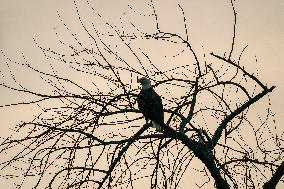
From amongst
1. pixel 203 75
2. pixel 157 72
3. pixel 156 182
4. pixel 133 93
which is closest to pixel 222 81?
pixel 203 75

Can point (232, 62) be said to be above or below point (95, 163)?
above

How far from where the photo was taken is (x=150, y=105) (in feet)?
19.9

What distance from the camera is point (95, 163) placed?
4590 millimetres

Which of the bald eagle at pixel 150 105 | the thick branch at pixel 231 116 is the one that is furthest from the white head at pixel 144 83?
the thick branch at pixel 231 116

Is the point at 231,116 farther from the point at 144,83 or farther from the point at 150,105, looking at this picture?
the point at 144,83

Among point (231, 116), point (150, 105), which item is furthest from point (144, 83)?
point (231, 116)

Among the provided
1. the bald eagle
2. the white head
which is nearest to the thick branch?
the bald eagle

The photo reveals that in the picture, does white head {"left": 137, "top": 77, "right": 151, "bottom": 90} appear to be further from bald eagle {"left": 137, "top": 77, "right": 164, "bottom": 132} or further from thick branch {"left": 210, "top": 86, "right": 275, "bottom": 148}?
thick branch {"left": 210, "top": 86, "right": 275, "bottom": 148}

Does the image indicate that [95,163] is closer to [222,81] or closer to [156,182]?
[156,182]

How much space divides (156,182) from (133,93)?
1.05 meters

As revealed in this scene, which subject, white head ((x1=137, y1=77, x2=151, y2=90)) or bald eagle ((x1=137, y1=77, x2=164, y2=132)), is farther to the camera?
white head ((x1=137, y1=77, x2=151, y2=90))

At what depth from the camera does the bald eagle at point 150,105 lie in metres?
5.52

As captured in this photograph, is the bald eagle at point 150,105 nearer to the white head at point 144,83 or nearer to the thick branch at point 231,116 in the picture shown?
the white head at point 144,83

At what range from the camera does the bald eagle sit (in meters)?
5.52
